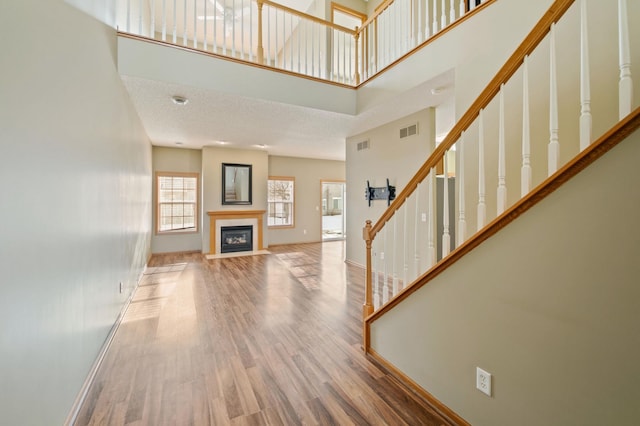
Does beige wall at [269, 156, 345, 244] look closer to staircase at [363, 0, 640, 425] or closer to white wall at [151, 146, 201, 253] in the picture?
white wall at [151, 146, 201, 253]

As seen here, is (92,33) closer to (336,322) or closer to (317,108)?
(317,108)

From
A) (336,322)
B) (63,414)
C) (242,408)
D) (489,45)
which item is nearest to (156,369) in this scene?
(63,414)

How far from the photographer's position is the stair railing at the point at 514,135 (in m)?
1.15

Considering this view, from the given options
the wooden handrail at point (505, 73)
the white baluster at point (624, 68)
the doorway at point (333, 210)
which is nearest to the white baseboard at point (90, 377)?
the wooden handrail at point (505, 73)

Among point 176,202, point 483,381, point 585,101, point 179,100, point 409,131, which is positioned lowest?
point 483,381

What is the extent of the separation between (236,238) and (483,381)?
6.31 meters

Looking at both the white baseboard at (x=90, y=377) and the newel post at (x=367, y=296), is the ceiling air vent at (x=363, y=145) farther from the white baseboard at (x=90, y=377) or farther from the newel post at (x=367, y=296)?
the white baseboard at (x=90, y=377)

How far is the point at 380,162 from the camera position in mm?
4926

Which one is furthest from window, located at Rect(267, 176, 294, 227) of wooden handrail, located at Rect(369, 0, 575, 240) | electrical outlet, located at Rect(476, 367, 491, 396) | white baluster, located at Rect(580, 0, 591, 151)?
white baluster, located at Rect(580, 0, 591, 151)

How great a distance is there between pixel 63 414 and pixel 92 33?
2.57 meters

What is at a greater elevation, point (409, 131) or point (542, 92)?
point (409, 131)

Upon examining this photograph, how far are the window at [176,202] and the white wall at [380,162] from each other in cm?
416

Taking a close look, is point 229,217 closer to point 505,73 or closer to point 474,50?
point 474,50

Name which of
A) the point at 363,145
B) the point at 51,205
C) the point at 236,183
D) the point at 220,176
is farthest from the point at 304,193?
the point at 51,205
